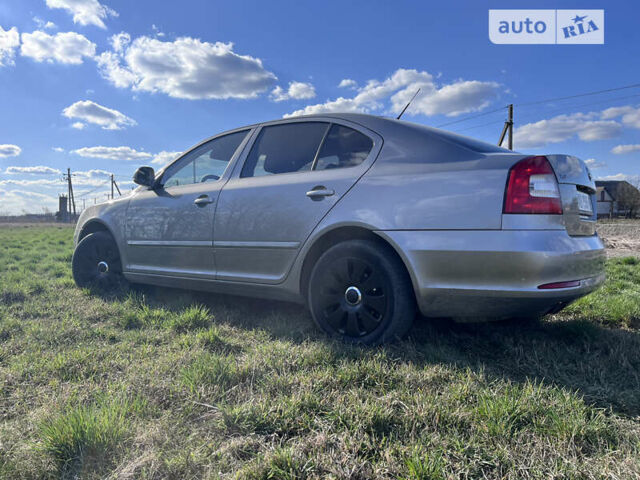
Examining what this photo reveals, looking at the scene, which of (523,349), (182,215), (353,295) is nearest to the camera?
(523,349)

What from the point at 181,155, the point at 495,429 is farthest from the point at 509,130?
the point at 495,429

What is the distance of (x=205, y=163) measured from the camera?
3.70 m

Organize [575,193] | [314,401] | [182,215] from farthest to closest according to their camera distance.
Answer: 1. [182,215]
2. [575,193]
3. [314,401]

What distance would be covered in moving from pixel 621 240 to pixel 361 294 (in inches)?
472

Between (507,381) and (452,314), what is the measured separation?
1.45 feet

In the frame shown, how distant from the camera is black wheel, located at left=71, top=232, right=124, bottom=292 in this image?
4.28 metres

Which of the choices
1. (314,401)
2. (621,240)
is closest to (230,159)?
(314,401)

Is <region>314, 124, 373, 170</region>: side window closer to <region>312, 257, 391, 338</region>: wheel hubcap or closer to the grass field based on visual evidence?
<region>312, 257, 391, 338</region>: wheel hubcap

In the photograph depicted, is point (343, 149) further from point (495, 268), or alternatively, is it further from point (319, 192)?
point (495, 268)

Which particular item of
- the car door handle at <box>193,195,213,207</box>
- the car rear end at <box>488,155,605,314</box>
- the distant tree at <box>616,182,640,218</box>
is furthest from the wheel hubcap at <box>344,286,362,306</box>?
the distant tree at <box>616,182,640,218</box>

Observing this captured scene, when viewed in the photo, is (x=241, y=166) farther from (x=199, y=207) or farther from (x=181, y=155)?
(x=181, y=155)

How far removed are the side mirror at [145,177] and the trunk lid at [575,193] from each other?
3348 mm

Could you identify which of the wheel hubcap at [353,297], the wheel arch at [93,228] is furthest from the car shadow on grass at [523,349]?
the wheel arch at [93,228]

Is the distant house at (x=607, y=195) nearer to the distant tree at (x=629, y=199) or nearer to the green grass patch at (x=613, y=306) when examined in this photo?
the distant tree at (x=629, y=199)
